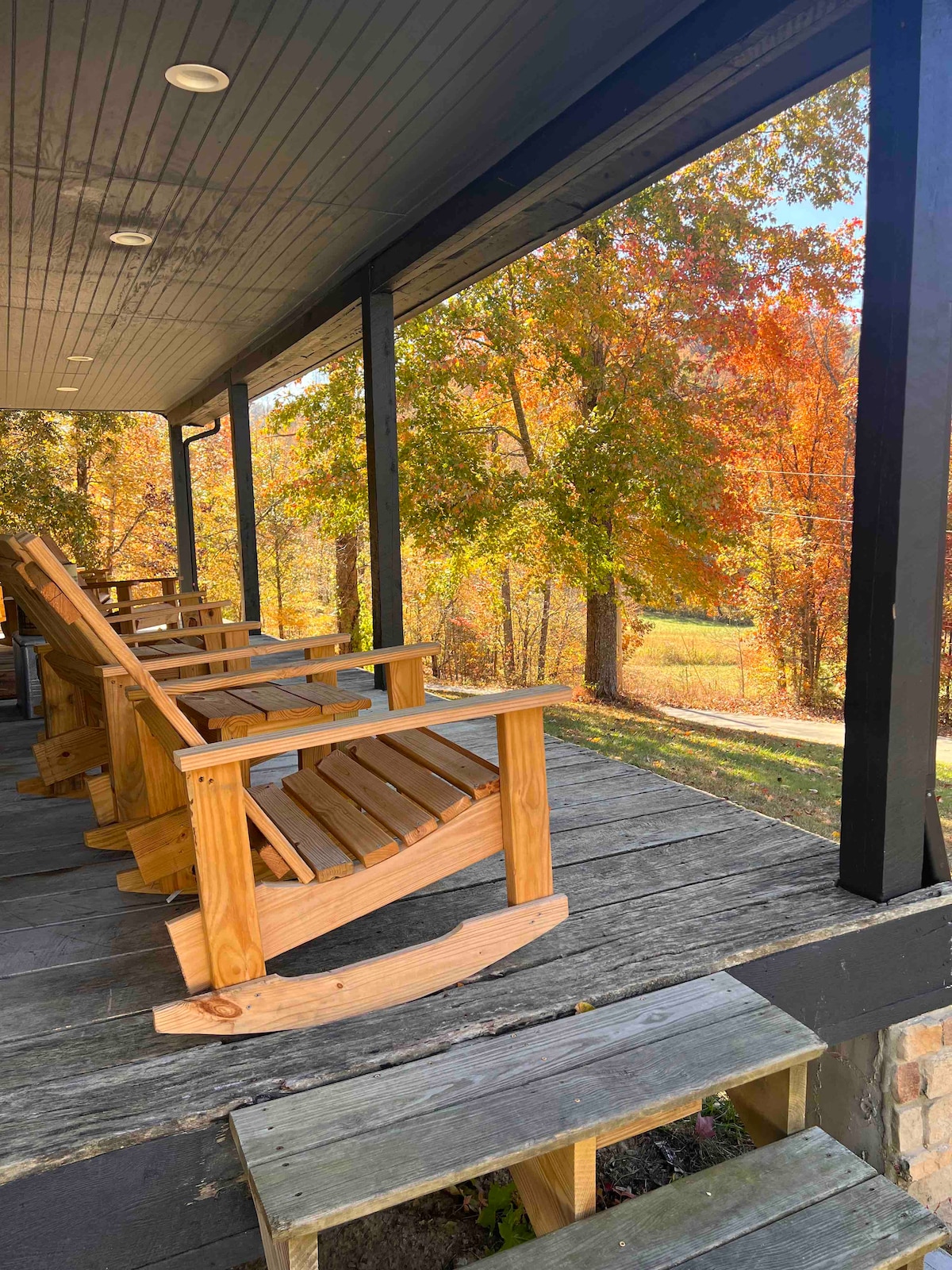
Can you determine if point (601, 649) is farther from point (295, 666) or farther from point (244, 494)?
point (295, 666)

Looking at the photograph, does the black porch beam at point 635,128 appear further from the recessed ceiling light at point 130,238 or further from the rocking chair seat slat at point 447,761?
the rocking chair seat slat at point 447,761

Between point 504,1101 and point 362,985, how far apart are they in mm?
369

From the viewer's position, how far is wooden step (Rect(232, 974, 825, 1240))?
141 cm

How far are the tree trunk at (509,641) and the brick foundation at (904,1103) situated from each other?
1155cm

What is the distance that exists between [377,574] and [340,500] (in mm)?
6109

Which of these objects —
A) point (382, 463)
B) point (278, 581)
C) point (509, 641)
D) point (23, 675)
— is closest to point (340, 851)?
point (382, 463)

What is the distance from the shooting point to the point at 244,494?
7566 millimetres

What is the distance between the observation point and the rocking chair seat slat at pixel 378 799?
190 cm

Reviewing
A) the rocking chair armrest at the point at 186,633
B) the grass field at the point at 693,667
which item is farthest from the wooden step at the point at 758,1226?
the grass field at the point at 693,667

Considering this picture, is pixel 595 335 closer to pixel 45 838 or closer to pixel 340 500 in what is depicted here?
pixel 340 500

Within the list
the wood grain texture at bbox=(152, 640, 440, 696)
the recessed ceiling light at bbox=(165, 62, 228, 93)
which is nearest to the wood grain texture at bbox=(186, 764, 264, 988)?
the wood grain texture at bbox=(152, 640, 440, 696)

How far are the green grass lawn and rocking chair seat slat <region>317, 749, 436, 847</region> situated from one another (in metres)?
5.23

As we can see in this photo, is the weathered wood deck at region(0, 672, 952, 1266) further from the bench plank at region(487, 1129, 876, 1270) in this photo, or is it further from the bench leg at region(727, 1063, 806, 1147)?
the bench plank at region(487, 1129, 876, 1270)

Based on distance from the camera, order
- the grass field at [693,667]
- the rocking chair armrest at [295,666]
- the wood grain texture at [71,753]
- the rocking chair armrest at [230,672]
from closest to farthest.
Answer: the rocking chair armrest at [230,672] < the rocking chair armrest at [295,666] < the wood grain texture at [71,753] < the grass field at [693,667]
